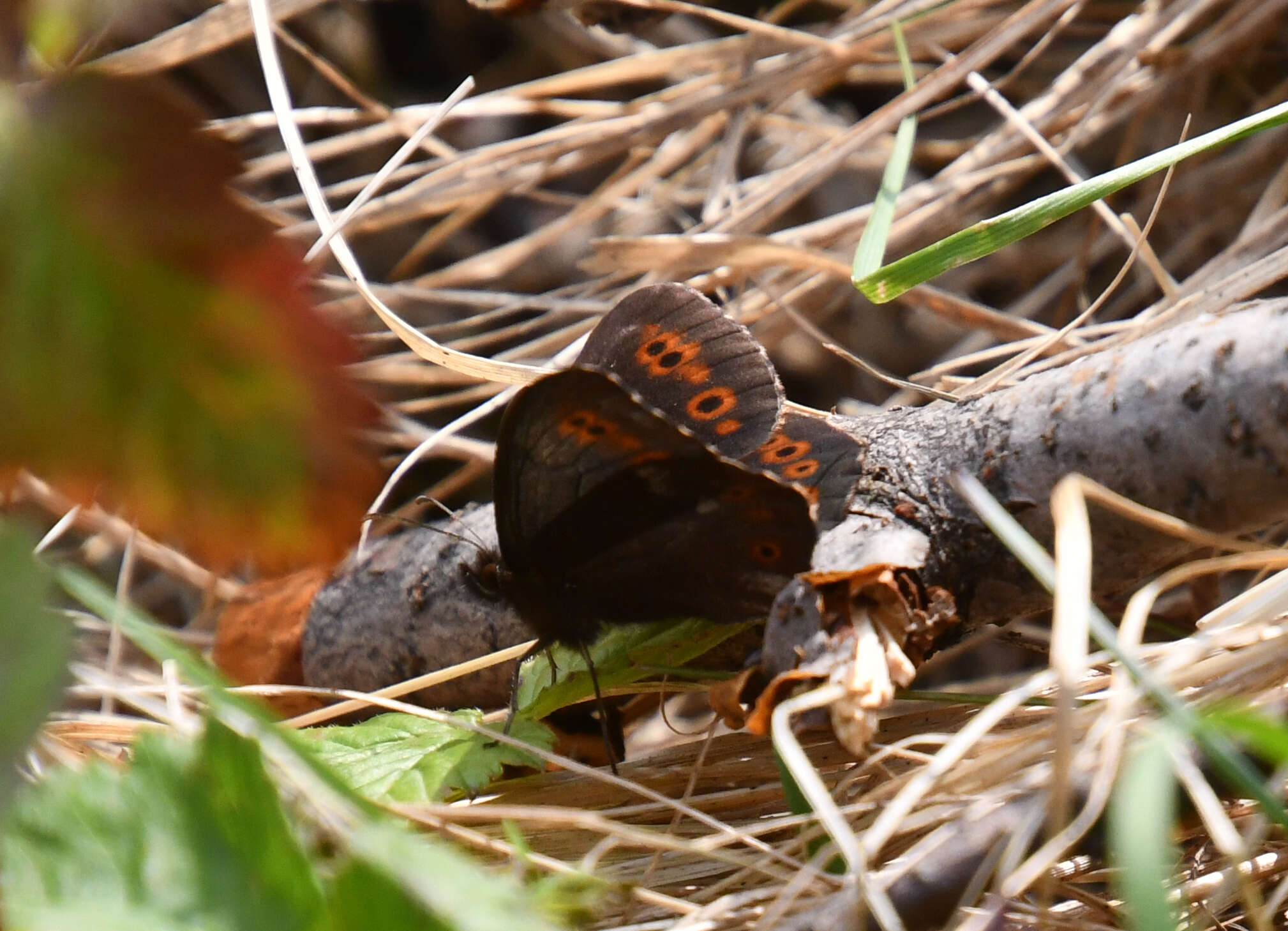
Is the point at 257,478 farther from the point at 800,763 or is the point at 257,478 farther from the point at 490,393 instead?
the point at 490,393

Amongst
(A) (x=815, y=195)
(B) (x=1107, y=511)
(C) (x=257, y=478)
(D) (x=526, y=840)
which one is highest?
(A) (x=815, y=195)

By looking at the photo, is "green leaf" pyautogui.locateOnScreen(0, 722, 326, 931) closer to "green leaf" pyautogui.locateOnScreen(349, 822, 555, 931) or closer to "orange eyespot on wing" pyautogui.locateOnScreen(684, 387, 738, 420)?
"green leaf" pyautogui.locateOnScreen(349, 822, 555, 931)

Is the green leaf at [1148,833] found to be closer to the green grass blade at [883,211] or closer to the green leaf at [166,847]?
the green leaf at [166,847]

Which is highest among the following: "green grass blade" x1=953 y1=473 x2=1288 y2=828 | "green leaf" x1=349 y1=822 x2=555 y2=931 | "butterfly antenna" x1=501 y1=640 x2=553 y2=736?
"green grass blade" x1=953 y1=473 x2=1288 y2=828

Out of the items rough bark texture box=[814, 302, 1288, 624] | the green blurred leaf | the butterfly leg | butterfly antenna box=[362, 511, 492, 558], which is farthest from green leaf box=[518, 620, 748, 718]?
the green blurred leaf

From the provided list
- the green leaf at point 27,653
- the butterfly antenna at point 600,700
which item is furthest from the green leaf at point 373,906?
the butterfly antenna at point 600,700

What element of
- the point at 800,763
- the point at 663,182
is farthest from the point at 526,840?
the point at 663,182

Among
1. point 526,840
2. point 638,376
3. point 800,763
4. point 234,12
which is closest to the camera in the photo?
point 800,763
